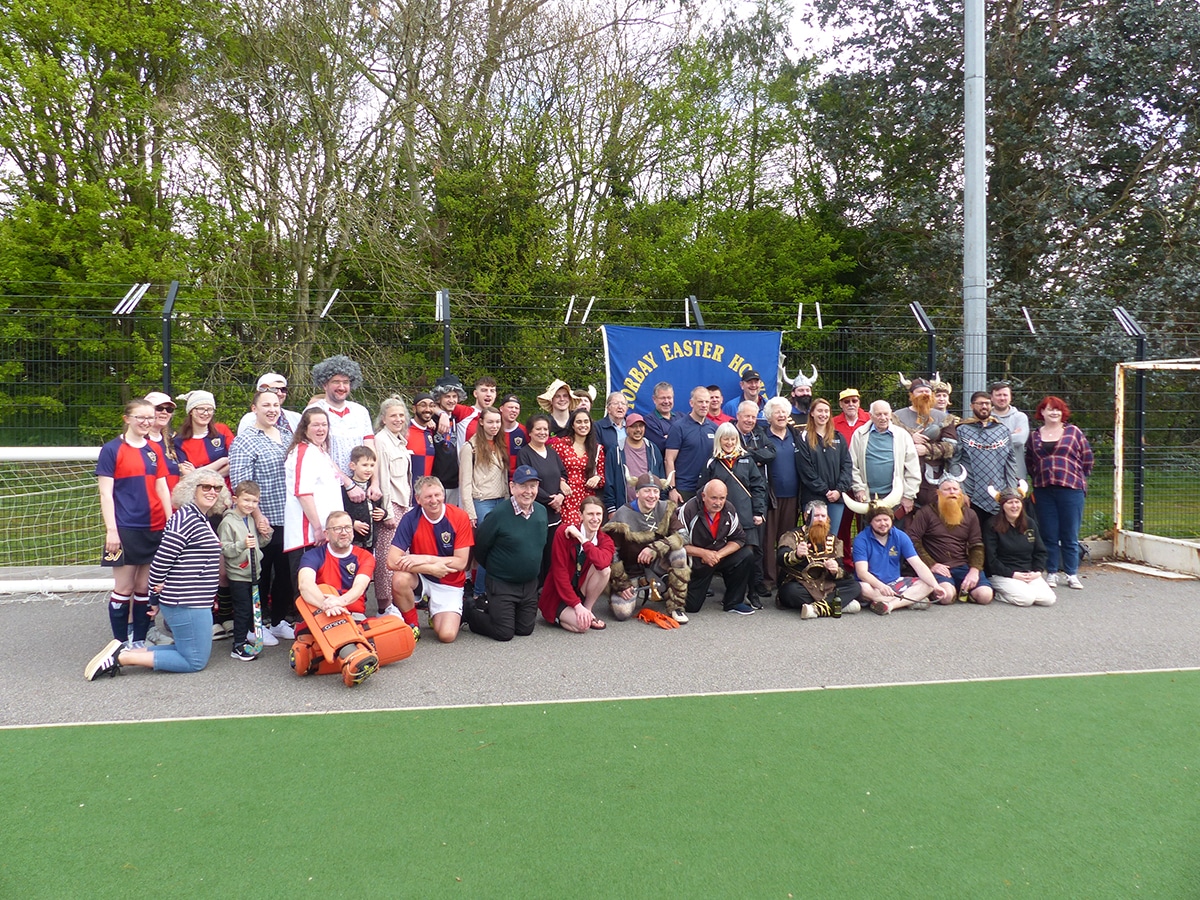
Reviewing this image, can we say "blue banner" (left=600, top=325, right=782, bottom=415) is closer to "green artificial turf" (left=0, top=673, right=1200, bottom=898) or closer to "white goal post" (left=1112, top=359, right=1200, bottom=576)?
"white goal post" (left=1112, top=359, right=1200, bottom=576)

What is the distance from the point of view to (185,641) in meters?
4.87

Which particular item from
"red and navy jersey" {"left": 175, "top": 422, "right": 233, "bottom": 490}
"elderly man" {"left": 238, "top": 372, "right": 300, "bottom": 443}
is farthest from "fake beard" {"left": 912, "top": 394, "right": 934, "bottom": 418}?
"red and navy jersey" {"left": 175, "top": 422, "right": 233, "bottom": 490}

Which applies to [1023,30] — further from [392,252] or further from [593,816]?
[593,816]

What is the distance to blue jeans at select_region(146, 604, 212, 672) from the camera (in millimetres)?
4832

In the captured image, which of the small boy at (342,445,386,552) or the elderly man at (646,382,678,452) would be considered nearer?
the small boy at (342,445,386,552)

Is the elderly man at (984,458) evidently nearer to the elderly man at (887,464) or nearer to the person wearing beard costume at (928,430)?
the person wearing beard costume at (928,430)

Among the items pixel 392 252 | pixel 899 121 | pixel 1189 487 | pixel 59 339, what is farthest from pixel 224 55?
pixel 1189 487

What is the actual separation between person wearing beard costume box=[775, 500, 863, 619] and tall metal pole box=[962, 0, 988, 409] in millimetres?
2328

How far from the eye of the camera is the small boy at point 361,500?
550 centimetres

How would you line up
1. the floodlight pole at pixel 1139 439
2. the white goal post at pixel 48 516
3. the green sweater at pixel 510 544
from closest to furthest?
the green sweater at pixel 510 544 → the white goal post at pixel 48 516 → the floodlight pole at pixel 1139 439

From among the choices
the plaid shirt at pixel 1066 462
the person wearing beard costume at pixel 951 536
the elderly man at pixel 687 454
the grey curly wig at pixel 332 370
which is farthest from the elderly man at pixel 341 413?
the plaid shirt at pixel 1066 462

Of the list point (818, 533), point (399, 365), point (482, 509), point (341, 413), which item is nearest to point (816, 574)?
point (818, 533)

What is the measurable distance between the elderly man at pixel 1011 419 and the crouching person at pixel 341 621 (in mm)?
5271

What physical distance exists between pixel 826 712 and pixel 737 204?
14.5 meters
